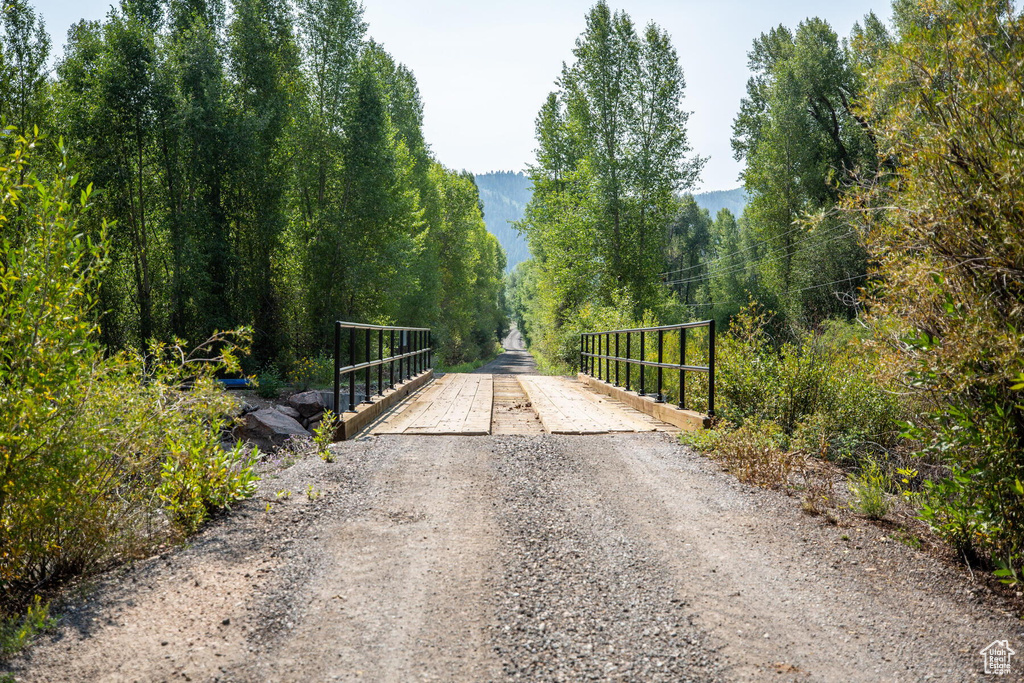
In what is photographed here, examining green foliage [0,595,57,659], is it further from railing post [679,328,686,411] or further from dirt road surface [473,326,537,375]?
dirt road surface [473,326,537,375]

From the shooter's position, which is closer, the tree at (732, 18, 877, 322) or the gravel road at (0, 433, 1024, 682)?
the gravel road at (0, 433, 1024, 682)

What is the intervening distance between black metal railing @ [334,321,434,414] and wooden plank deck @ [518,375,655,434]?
233 cm

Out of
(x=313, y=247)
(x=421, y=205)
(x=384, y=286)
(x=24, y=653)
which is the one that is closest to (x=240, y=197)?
(x=313, y=247)

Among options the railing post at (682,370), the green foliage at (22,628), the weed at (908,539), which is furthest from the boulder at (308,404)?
the weed at (908,539)

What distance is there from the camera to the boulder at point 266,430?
10109 millimetres

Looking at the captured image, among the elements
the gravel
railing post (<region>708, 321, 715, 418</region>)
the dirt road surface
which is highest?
railing post (<region>708, 321, 715, 418</region>)

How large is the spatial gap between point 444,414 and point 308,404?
24.3 feet

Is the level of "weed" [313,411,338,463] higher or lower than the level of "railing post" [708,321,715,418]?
lower

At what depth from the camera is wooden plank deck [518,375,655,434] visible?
7.21m

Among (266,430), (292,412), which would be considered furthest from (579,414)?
(292,412)

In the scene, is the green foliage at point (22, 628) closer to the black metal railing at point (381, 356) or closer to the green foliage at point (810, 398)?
the black metal railing at point (381, 356)

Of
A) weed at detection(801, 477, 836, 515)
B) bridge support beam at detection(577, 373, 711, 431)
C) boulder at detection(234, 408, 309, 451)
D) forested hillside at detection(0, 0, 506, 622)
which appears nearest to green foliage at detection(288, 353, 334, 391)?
forested hillside at detection(0, 0, 506, 622)

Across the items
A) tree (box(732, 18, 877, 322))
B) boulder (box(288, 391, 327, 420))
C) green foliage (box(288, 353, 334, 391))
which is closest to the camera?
boulder (box(288, 391, 327, 420))

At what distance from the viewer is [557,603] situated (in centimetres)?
293
